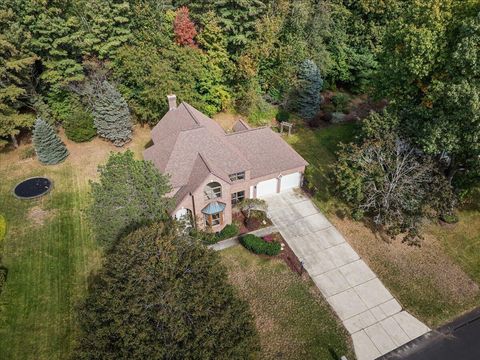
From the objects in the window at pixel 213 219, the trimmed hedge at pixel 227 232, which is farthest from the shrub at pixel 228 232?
the window at pixel 213 219

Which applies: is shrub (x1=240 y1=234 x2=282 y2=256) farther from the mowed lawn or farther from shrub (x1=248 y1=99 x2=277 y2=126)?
shrub (x1=248 y1=99 x2=277 y2=126)

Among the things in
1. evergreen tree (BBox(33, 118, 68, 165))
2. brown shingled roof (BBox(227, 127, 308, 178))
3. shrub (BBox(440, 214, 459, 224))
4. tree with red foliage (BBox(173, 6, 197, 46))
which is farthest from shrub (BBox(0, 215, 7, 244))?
shrub (BBox(440, 214, 459, 224))

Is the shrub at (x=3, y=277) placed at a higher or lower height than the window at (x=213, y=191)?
lower

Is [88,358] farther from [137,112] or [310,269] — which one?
[137,112]

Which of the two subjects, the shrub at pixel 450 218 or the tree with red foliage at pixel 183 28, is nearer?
the shrub at pixel 450 218

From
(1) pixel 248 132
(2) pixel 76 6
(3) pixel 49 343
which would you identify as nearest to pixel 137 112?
(2) pixel 76 6

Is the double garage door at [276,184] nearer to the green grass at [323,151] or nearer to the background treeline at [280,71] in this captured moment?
the green grass at [323,151]
